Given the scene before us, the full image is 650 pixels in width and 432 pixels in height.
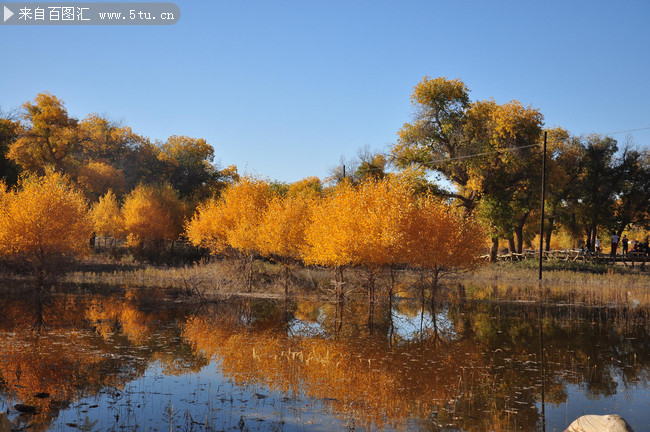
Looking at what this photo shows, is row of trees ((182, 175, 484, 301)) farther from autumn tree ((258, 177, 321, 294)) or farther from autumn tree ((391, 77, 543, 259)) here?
autumn tree ((391, 77, 543, 259))

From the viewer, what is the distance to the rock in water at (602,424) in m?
8.52

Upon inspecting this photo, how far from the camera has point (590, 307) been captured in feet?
93.4

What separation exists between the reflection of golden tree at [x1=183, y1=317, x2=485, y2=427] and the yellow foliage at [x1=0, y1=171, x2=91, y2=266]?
15.0 m

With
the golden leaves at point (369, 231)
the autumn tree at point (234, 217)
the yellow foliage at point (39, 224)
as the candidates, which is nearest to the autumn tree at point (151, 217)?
the autumn tree at point (234, 217)

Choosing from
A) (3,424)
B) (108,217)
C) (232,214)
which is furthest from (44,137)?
(3,424)

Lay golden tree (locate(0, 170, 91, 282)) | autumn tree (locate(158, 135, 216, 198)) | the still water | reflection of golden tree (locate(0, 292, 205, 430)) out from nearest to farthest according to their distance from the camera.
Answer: the still water
reflection of golden tree (locate(0, 292, 205, 430))
golden tree (locate(0, 170, 91, 282))
autumn tree (locate(158, 135, 216, 198))

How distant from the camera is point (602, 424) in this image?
875cm

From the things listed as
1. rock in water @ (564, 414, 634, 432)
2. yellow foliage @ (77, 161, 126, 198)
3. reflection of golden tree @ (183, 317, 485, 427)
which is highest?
yellow foliage @ (77, 161, 126, 198)

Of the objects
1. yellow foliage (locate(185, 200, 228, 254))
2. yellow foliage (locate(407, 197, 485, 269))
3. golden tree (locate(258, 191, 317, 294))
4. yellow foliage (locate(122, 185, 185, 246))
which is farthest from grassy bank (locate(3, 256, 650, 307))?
yellow foliage (locate(122, 185, 185, 246))

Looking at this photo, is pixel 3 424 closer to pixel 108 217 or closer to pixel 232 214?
pixel 232 214

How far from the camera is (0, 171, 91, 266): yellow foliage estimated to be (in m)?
31.3

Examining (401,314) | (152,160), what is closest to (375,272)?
(401,314)

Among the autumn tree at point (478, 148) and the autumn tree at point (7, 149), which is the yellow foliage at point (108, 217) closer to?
the autumn tree at point (7, 149)

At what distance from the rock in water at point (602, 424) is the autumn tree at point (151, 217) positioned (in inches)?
1903
